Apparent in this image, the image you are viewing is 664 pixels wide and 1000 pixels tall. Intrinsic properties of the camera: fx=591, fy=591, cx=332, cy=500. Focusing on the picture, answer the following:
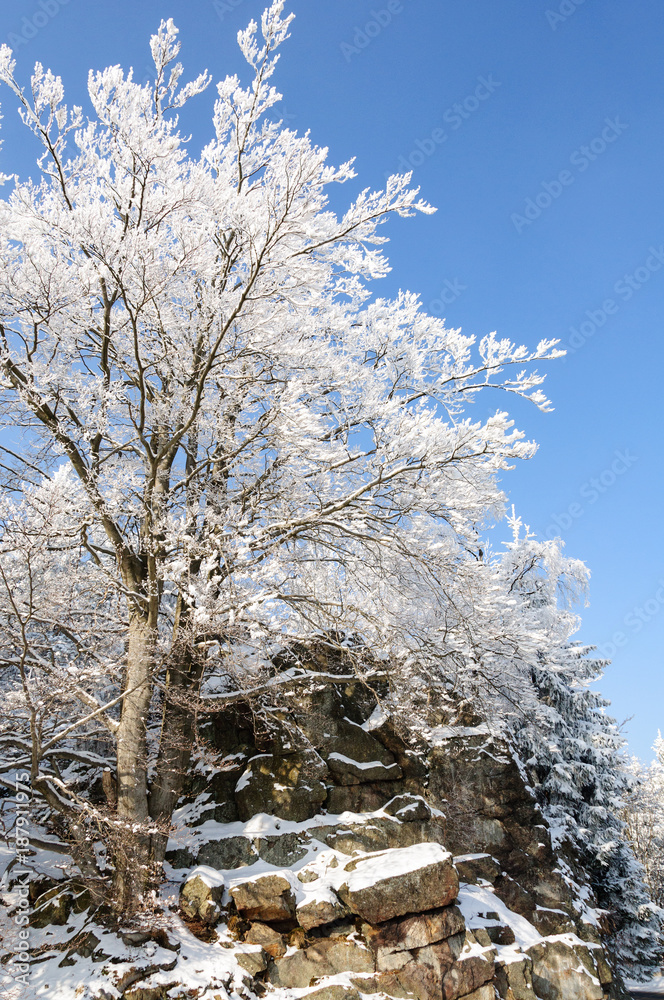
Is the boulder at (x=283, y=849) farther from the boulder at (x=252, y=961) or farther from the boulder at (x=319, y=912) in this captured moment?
the boulder at (x=252, y=961)

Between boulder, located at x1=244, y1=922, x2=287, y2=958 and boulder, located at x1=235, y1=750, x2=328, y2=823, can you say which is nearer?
boulder, located at x1=244, y1=922, x2=287, y2=958

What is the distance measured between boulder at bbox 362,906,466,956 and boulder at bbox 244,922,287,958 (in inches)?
41.9

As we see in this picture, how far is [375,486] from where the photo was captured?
780cm

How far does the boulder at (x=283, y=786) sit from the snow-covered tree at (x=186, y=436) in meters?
1.09

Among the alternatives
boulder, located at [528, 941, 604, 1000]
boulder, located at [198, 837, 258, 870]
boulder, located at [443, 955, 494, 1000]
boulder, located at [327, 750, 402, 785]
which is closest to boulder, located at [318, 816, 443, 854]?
boulder, located at [327, 750, 402, 785]

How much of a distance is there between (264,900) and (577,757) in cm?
1044

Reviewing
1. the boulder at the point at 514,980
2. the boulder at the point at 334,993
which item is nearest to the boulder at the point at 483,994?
the boulder at the point at 514,980

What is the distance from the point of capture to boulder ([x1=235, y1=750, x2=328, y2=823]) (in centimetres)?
847

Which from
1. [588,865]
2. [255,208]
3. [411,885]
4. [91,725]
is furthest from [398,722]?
[588,865]

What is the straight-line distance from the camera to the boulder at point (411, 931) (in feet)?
24.0

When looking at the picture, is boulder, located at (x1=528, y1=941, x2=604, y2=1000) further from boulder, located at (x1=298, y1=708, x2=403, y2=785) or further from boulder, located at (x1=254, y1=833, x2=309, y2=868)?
boulder, located at (x1=254, y1=833, x2=309, y2=868)

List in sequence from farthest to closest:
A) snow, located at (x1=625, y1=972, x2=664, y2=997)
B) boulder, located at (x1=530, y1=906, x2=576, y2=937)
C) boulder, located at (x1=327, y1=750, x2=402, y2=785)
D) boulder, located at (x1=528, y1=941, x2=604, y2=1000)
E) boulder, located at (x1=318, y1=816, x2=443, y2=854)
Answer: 1. snow, located at (x1=625, y1=972, x2=664, y2=997)
2. boulder, located at (x1=530, y1=906, x2=576, y2=937)
3. boulder, located at (x1=327, y1=750, x2=402, y2=785)
4. boulder, located at (x1=528, y1=941, x2=604, y2=1000)
5. boulder, located at (x1=318, y1=816, x2=443, y2=854)

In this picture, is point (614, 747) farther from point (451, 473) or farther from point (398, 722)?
point (451, 473)

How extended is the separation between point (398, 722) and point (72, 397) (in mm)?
6720
